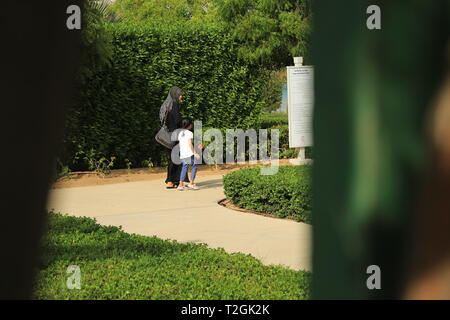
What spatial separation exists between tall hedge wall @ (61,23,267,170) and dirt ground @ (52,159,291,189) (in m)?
0.41

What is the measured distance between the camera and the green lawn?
4.72 metres

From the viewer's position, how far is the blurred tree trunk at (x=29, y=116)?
0.53m

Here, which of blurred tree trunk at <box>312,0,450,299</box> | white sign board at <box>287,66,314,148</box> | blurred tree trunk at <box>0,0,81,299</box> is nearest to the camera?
blurred tree trunk at <box>312,0,450,299</box>

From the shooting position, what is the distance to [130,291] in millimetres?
4758

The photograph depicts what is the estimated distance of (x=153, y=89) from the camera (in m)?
15.1

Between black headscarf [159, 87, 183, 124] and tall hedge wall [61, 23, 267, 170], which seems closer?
black headscarf [159, 87, 183, 124]

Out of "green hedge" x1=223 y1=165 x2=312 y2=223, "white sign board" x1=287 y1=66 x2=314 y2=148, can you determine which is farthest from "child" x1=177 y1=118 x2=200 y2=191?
"white sign board" x1=287 y1=66 x2=314 y2=148

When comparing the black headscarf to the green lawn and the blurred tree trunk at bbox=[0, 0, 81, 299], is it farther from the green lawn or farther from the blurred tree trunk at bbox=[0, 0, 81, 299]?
the blurred tree trunk at bbox=[0, 0, 81, 299]

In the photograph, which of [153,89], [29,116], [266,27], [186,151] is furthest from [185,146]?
[29,116]

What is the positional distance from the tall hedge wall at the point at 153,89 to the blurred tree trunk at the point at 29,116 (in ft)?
43.4

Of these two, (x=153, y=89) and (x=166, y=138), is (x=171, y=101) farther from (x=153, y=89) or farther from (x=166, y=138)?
(x=153, y=89)

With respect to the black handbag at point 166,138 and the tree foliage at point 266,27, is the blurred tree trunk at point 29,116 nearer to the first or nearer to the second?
the black handbag at point 166,138

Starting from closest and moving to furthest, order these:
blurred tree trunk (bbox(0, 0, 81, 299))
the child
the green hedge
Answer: blurred tree trunk (bbox(0, 0, 81, 299))
the green hedge
the child

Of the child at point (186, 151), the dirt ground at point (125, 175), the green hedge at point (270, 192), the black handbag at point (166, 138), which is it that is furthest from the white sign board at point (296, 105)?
the dirt ground at point (125, 175)
